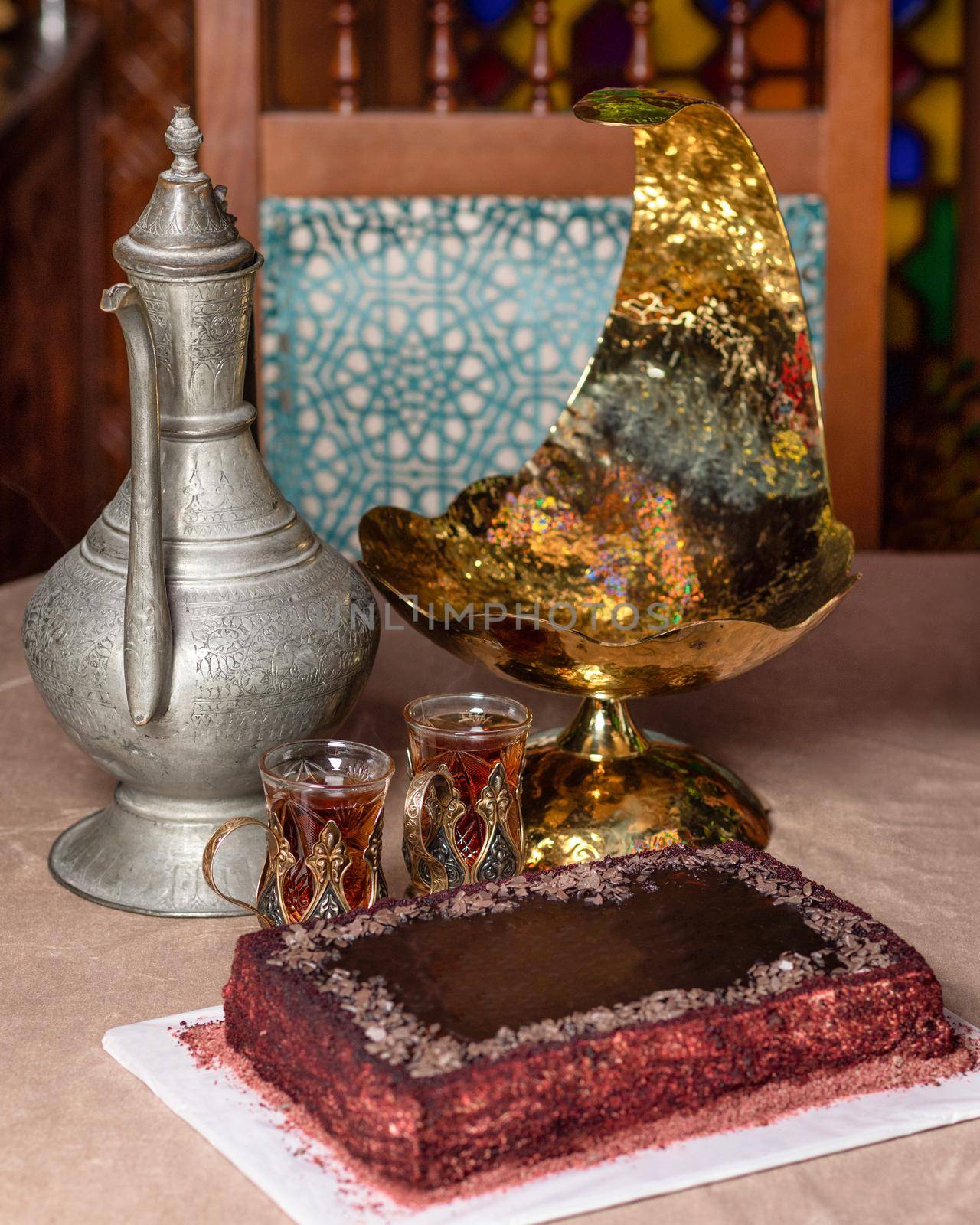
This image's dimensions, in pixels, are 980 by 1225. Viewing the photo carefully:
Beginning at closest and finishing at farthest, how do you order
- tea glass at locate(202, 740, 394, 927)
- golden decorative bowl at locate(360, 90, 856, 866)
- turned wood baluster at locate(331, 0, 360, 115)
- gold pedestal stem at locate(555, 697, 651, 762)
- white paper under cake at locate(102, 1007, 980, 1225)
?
1. white paper under cake at locate(102, 1007, 980, 1225)
2. tea glass at locate(202, 740, 394, 927)
3. gold pedestal stem at locate(555, 697, 651, 762)
4. golden decorative bowl at locate(360, 90, 856, 866)
5. turned wood baluster at locate(331, 0, 360, 115)

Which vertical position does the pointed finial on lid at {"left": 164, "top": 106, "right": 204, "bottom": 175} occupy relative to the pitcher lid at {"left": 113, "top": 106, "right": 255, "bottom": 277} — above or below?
above

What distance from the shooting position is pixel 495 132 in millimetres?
1681

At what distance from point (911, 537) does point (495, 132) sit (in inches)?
46.3

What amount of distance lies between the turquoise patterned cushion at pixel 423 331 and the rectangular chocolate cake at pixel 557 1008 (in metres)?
1.07

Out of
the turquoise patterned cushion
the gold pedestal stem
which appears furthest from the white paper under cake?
the turquoise patterned cushion

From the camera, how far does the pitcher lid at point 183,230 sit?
0.83 m

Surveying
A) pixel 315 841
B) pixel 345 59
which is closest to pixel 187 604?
pixel 315 841

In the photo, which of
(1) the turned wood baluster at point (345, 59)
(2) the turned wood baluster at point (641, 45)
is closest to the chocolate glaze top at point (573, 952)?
(1) the turned wood baluster at point (345, 59)

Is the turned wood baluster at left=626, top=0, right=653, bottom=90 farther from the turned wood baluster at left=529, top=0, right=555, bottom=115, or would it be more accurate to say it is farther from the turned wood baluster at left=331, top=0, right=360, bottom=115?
the turned wood baluster at left=331, top=0, right=360, bottom=115

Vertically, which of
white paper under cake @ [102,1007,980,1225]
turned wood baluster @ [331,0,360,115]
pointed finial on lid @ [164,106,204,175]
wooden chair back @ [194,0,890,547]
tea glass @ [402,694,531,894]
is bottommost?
white paper under cake @ [102,1007,980,1225]

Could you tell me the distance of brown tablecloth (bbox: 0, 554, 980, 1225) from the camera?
61cm

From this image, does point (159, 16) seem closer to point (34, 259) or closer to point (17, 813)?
point (34, 259)

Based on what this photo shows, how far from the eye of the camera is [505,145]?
1.69 m

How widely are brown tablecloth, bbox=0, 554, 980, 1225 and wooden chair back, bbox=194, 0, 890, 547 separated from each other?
416mm
